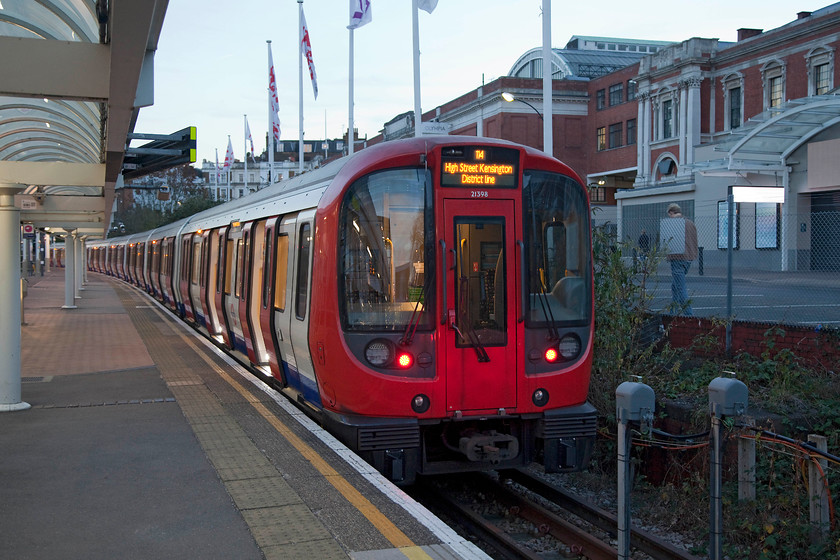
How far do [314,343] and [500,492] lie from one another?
234cm

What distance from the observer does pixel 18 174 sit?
11.0 m

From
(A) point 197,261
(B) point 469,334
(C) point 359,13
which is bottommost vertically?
(B) point 469,334

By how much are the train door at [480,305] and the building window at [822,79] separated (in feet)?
121

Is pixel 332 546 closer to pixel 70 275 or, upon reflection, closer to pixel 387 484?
pixel 387 484

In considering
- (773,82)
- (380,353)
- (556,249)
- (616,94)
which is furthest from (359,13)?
(616,94)

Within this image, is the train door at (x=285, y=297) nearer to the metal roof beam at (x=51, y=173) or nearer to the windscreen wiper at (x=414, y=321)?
the windscreen wiper at (x=414, y=321)

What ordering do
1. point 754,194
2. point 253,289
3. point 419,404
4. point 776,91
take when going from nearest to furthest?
point 419,404 → point 253,289 → point 754,194 → point 776,91

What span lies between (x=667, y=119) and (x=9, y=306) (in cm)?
4505

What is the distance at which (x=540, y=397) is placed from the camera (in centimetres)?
737

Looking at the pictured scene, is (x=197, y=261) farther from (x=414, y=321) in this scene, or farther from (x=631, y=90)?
(x=631, y=90)

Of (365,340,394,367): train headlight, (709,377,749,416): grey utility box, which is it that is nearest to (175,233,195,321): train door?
(365,340,394,367): train headlight

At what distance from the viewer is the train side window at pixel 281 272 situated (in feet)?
30.7

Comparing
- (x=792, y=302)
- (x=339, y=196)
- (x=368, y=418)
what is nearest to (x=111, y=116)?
(x=339, y=196)

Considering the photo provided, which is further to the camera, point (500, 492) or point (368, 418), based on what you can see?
point (500, 492)
